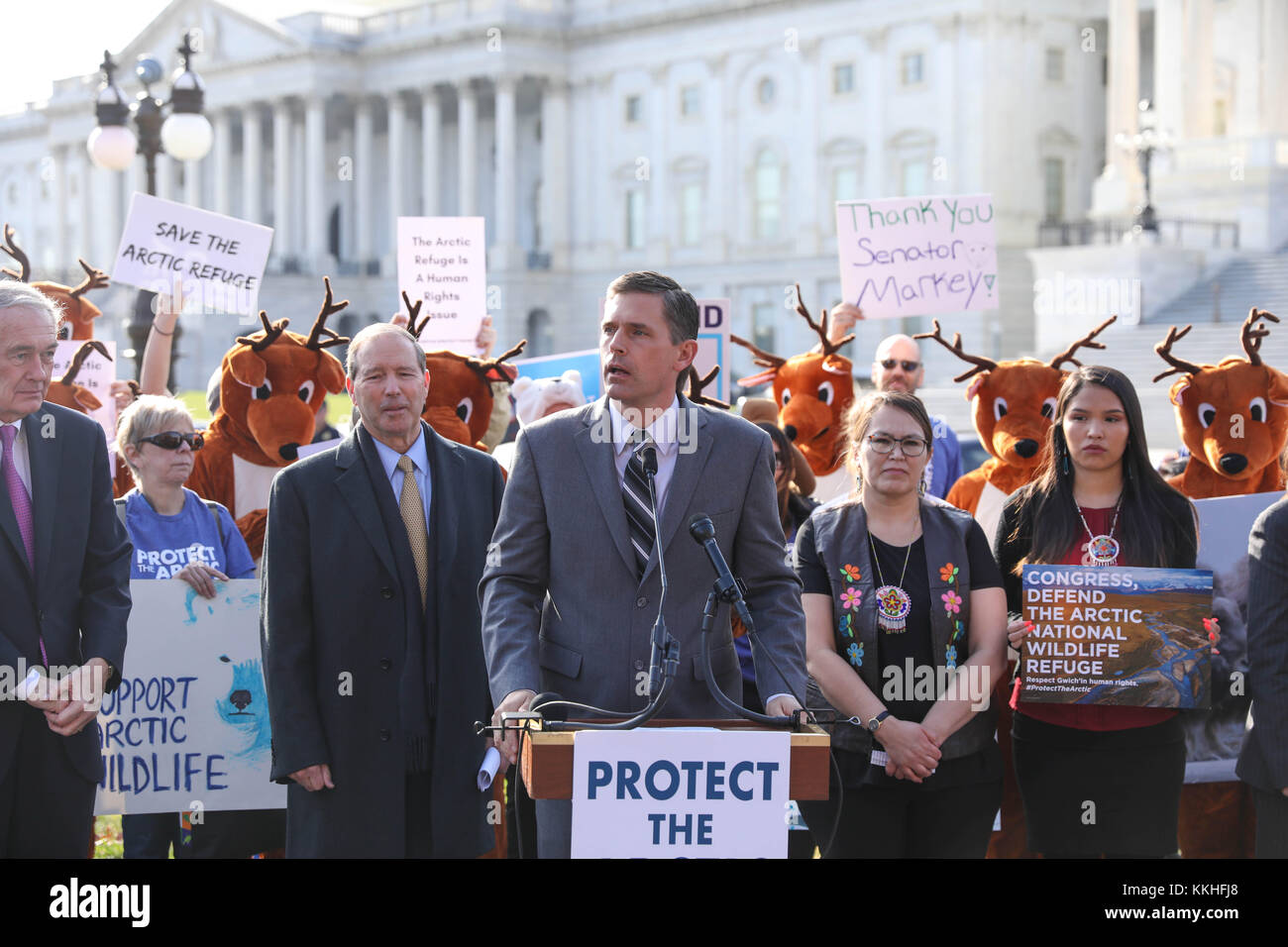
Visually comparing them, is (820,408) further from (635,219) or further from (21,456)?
(635,219)

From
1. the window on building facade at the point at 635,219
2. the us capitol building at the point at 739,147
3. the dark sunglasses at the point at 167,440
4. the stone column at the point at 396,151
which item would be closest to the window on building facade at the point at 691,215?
the us capitol building at the point at 739,147

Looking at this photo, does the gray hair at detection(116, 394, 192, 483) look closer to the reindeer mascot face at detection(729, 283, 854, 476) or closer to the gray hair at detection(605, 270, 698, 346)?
the gray hair at detection(605, 270, 698, 346)

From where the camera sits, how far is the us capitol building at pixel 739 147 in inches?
1375

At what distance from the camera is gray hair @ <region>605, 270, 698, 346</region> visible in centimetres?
411

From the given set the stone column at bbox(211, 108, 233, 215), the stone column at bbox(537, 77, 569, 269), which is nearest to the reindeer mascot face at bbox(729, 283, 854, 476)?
the stone column at bbox(537, 77, 569, 269)

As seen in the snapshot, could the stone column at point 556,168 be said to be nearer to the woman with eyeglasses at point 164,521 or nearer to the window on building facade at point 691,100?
the window on building facade at point 691,100

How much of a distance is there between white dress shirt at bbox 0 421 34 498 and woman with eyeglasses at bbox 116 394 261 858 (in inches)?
50.4

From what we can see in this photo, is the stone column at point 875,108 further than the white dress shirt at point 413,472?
Yes

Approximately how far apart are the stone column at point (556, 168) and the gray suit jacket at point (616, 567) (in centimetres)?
5510

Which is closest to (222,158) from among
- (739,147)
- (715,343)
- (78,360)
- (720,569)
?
(739,147)

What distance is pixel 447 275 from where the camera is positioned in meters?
10.1
